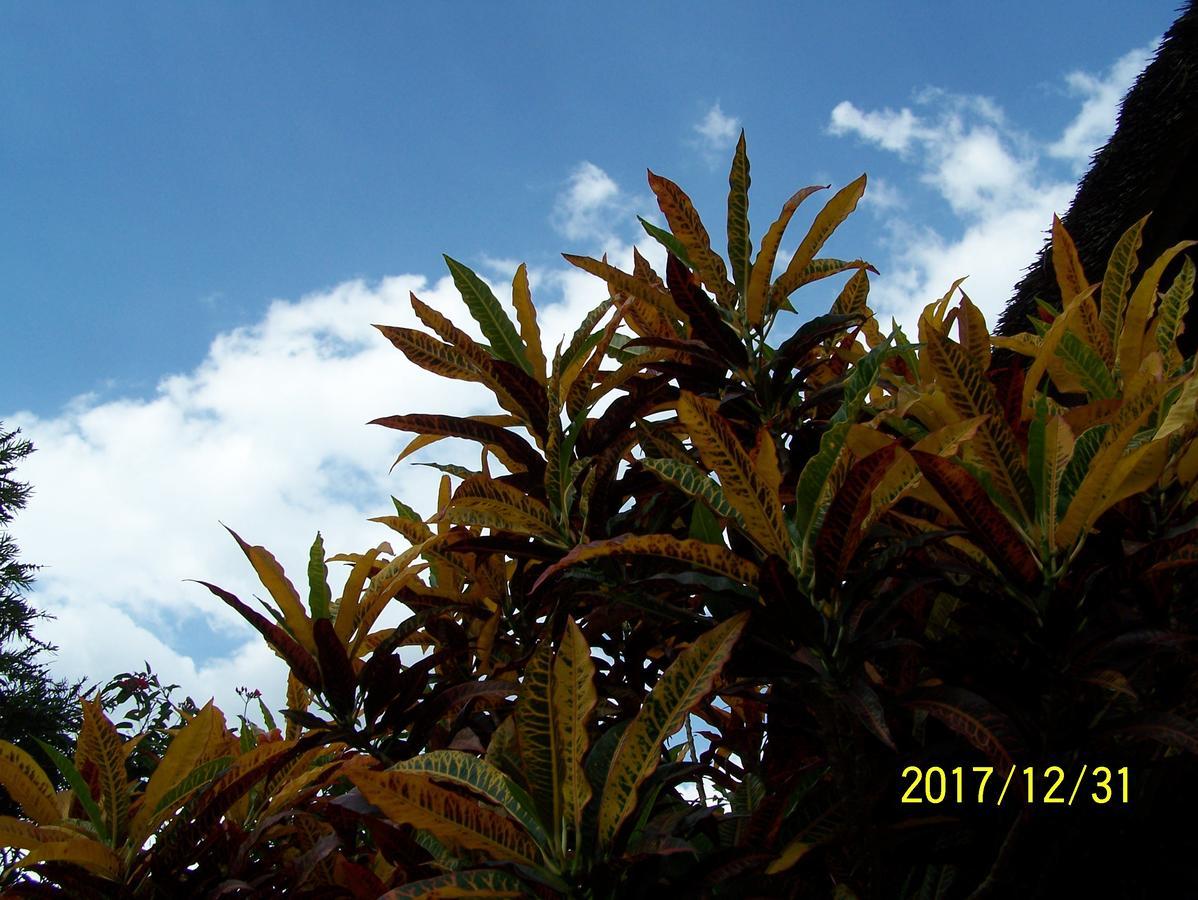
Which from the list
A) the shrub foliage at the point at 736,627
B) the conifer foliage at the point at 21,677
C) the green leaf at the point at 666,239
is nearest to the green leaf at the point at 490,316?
the shrub foliage at the point at 736,627

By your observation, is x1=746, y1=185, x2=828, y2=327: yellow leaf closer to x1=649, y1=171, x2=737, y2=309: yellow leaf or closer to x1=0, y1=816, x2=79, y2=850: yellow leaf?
x1=649, y1=171, x2=737, y2=309: yellow leaf

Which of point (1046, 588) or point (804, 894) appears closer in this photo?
point (1046, 588)

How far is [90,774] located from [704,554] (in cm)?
121

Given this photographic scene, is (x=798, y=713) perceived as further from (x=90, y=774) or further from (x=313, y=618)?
(x=90, y=774)

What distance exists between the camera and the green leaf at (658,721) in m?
1.04

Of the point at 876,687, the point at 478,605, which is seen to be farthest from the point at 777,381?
the point at 478,605

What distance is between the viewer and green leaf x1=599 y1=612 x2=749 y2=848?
1.04 meters

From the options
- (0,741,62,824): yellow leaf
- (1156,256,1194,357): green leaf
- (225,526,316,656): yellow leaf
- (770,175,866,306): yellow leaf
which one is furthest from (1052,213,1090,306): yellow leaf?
(0,741,62,824): yellow leaf

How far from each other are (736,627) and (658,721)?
14cm

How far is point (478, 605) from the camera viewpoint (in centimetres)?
175

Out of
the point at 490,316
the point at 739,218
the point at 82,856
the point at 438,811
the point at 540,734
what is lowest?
the point at 82,856

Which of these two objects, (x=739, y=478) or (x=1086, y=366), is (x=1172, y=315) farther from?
(x=739, y=478)

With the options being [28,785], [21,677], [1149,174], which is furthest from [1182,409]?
[21,677]
